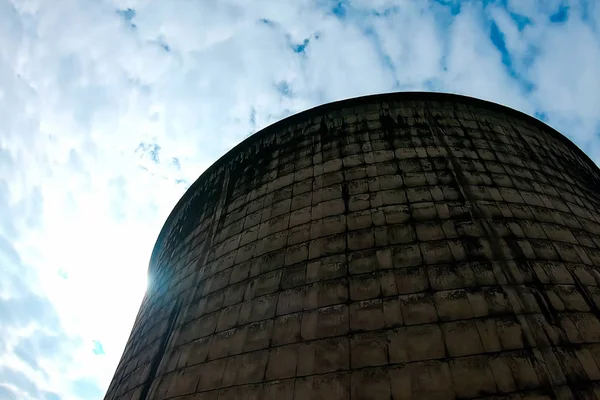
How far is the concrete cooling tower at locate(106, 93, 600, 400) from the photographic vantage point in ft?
16.3

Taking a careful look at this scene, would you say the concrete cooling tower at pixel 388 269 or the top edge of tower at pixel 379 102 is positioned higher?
the top edge of tower at pixel 379 102

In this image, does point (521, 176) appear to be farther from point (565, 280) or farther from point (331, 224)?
point (331, 224)

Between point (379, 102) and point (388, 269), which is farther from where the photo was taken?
point (379, 102)

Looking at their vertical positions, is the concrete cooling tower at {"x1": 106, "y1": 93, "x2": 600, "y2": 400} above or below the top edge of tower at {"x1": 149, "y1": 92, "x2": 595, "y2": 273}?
below

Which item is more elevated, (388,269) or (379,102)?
(379,102)

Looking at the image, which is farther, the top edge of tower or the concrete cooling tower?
the top edge of tower

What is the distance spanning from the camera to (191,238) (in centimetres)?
988

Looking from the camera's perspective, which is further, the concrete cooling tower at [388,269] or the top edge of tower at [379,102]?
the top edge of tower at [379,102]

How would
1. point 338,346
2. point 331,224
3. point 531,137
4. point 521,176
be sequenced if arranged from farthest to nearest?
point 531,137 → point 521,176 → point 331,224 → point 338,346

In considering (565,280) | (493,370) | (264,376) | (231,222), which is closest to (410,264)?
(493,370)

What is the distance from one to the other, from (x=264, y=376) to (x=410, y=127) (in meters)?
5.79

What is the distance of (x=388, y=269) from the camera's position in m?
6.03

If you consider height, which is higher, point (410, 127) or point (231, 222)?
point (410, 127)

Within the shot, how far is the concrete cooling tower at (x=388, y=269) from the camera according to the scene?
4.97 meters
